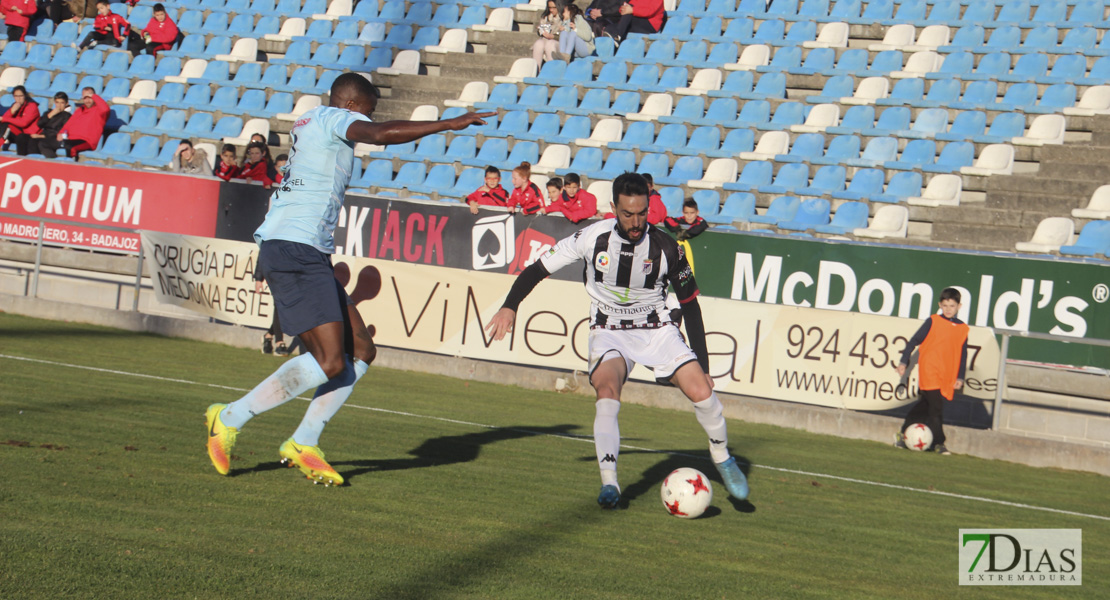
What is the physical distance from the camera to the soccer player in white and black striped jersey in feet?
23.6

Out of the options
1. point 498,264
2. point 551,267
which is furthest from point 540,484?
point 498,264

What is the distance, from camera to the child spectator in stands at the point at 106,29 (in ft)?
85.5

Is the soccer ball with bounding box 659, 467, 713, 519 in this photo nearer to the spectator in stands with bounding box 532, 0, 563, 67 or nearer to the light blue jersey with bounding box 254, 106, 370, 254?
the light blue jersey with bounding box 254, 106, 370, 254

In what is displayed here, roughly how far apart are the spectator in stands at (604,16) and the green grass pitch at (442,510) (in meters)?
13.4

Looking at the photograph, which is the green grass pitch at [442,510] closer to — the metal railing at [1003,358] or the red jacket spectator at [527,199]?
the metal railing at [1003,358]

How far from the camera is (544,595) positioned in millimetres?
4766

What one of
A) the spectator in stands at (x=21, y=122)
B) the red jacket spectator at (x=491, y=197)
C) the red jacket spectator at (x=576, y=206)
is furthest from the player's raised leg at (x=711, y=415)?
the spectator in stands at (x=21, y=122)

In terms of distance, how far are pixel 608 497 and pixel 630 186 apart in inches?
→ 75.0

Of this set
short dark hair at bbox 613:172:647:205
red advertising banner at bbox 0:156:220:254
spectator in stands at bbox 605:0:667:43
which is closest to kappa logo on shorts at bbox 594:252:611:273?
short dark hair at bbox 613:172:647:205

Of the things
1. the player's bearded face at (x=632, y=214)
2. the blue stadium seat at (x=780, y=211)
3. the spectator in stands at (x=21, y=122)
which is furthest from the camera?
the spectator in stands at (x=21, y=122)

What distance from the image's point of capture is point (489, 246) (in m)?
16.6

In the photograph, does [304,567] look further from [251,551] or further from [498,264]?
[498,264]

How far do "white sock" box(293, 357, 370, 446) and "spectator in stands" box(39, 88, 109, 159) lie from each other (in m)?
17.2

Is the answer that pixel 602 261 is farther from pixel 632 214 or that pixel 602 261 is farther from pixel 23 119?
pixel 23 119
